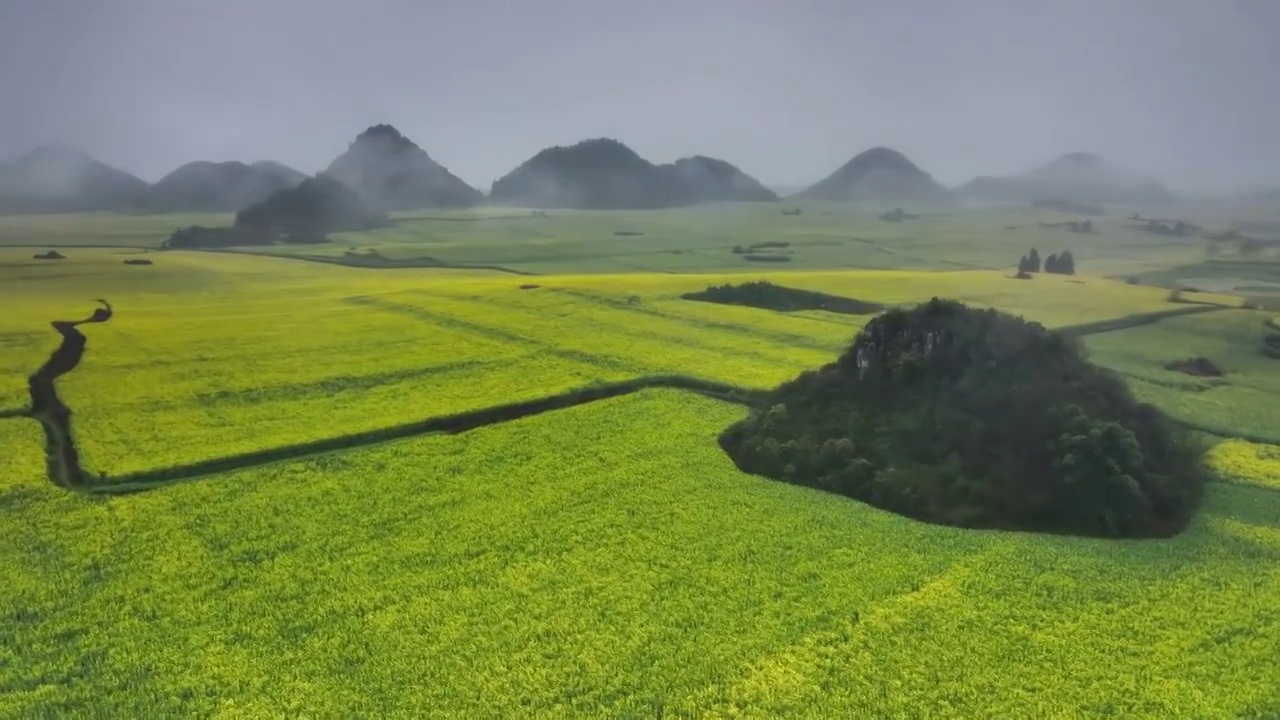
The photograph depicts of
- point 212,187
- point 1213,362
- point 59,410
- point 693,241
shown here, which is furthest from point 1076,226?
point 212,187

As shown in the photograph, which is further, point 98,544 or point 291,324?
point 291,324

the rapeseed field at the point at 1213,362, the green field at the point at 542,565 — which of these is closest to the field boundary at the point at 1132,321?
the rapeseed field at the point at 1213,362

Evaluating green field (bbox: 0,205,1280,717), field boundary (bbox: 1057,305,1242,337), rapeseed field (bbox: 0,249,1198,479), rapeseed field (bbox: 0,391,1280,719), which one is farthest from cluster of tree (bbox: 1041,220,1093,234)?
rapeseed field (bbox: 0,391,1280,719)

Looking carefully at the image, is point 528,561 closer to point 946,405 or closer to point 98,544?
point 98,544

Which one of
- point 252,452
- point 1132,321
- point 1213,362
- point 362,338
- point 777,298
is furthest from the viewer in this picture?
point 777,298

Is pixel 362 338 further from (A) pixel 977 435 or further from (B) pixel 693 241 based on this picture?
(B) pixel 693 241

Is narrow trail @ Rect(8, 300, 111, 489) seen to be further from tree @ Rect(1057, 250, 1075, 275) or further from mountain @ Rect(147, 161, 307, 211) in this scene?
mountain @ Rect(147, 161, 307, 211)

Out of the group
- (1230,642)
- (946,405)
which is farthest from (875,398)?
(1230,642)
